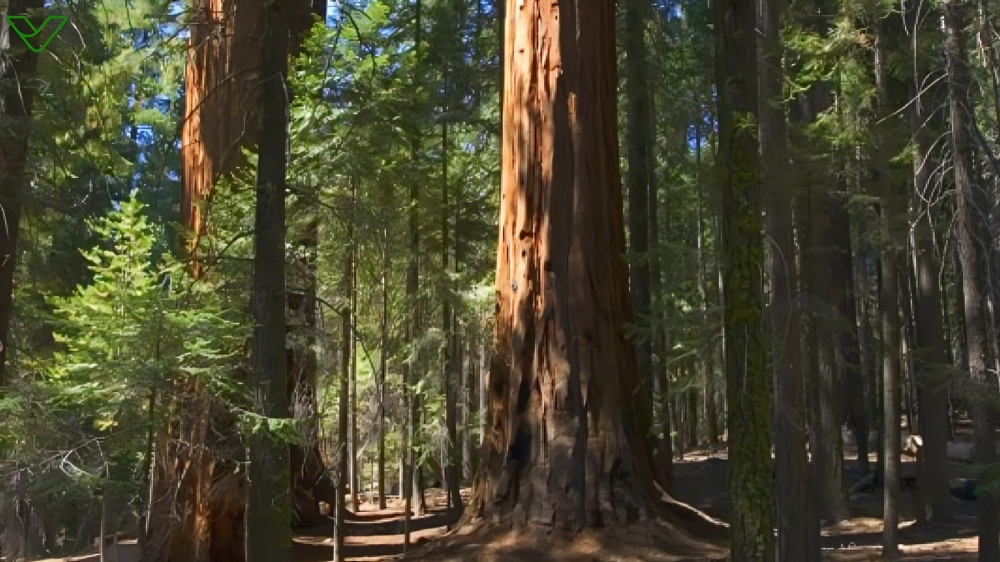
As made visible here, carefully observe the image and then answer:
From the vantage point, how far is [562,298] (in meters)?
10.5

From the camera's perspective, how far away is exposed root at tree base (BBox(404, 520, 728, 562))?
362 inches

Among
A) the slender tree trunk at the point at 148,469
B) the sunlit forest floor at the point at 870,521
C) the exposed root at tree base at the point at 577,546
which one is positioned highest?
the slender tree trunk at the point at 148,469

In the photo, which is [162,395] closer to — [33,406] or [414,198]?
[33,406]

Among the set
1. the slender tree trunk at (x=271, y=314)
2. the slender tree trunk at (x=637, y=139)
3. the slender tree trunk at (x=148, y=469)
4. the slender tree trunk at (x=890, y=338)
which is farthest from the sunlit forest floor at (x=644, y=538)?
the slender tree trunk at (x=637, y=139)

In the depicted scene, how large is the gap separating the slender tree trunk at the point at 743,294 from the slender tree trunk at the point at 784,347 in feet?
6.11

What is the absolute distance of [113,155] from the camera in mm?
13547

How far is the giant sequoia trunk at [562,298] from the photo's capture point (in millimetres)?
10062

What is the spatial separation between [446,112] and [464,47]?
A: 7.58 feet

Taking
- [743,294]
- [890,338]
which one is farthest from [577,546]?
[890,338]

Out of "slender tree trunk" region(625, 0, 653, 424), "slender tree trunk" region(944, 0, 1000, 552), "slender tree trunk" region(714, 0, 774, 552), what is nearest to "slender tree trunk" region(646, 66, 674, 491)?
"slender tree trunk" region(625, 0, 653, 424)

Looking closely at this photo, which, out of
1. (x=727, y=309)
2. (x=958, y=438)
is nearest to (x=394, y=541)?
(x=727, y=309)

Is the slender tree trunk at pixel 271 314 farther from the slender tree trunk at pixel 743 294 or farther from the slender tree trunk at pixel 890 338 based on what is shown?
the slender tree trunk at pixel 890 338

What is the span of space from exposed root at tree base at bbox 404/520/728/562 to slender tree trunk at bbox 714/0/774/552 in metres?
2.02

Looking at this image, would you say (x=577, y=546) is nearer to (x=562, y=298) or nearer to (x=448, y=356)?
(x=562, y=298)
